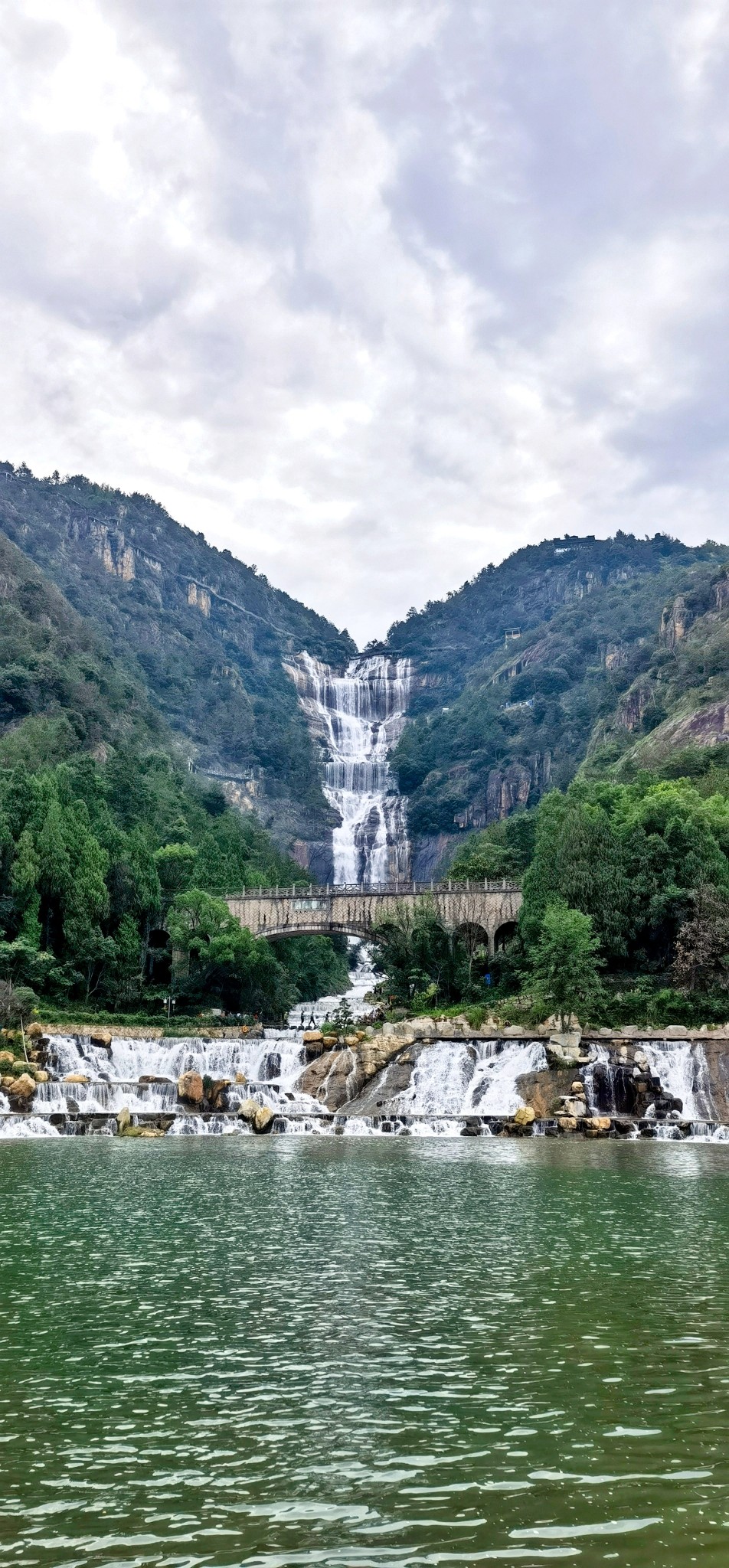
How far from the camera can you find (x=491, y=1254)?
55.1 feet

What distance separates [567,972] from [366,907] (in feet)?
85.2

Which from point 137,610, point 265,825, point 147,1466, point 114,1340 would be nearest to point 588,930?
point 114,1340

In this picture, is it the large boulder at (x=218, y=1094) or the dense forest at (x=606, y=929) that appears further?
the dense forest at (x=606, y=929)

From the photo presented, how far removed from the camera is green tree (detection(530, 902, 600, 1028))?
1925 inches

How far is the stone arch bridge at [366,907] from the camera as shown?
69000 mm

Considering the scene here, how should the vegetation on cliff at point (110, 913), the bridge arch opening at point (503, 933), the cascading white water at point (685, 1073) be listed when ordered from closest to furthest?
1. the cascading white water at point (685, 1073)
2. the vegetation on cliff at point (110, 913)
3. the bridge arch opening at point (503, 933)

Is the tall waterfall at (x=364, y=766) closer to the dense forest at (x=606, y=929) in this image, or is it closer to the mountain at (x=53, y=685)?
the mountain at (x=53, y=685)

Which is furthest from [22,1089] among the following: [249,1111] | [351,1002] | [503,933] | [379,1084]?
[351,1002]

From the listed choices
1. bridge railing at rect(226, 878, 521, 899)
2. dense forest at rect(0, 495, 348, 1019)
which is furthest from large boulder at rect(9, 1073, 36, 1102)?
bridge railing at rect(226, 878, 521, 899)

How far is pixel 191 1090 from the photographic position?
45000 mm

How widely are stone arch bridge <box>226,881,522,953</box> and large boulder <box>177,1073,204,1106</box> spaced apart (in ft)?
81.5

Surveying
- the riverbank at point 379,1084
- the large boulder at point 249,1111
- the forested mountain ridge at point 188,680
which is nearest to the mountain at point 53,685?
the forested mountain ridge at point 188,680

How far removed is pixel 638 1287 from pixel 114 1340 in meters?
6.58

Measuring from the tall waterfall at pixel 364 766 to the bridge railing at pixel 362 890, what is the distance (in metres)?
29.5
